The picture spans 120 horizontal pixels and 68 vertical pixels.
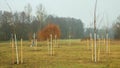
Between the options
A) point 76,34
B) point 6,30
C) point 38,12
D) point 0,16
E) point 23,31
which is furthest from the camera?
point 76,34

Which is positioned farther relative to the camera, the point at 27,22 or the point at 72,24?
the point at 72,24

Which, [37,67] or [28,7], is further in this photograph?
[28,7]

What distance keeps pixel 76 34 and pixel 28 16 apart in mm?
36438

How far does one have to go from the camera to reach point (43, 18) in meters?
93.5

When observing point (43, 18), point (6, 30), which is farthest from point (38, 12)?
point (6, 30)

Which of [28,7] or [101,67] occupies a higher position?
[28,7]

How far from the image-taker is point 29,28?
3600 inches

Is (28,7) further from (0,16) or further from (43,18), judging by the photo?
(0,16)

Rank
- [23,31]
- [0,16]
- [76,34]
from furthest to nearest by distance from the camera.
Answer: [76,34]
[23,31]
[0,16]

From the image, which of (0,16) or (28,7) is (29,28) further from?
(0,16)

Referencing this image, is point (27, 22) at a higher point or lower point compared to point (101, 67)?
higher

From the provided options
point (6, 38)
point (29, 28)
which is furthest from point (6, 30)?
point (29, 28)

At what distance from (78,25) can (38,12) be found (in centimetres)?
4102

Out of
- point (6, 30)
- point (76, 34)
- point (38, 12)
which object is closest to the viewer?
point (6, 30)
